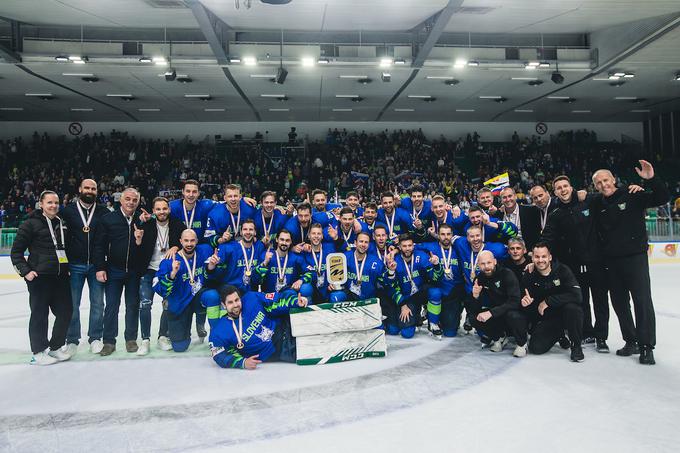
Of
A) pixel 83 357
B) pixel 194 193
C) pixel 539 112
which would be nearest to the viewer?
pixel 83 357

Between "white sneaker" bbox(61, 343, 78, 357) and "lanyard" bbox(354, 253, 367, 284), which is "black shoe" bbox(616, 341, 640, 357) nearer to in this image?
"lanyard" bbox(354, 253, 367, 284)

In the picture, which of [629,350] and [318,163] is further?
[318,163]

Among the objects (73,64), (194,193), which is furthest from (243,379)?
(73,64)

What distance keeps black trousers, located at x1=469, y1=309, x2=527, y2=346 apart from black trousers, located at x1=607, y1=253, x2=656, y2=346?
0.97 m

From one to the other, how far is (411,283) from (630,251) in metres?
2.33

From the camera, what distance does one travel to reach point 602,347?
4.48 metres

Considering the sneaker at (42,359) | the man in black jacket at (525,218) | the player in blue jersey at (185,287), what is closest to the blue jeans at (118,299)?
the player in blue jersey at (185,287)

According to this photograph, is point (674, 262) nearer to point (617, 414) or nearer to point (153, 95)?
point (617, 414)

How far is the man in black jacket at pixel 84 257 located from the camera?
15.5 feet

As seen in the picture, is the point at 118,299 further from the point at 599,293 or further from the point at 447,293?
the point at 599,293

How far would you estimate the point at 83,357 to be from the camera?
4652 millimetres

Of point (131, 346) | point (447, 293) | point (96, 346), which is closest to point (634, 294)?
point (447, 293)

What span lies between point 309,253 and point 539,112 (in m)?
20.8

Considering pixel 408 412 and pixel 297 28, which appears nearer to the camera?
pixel 408 412
